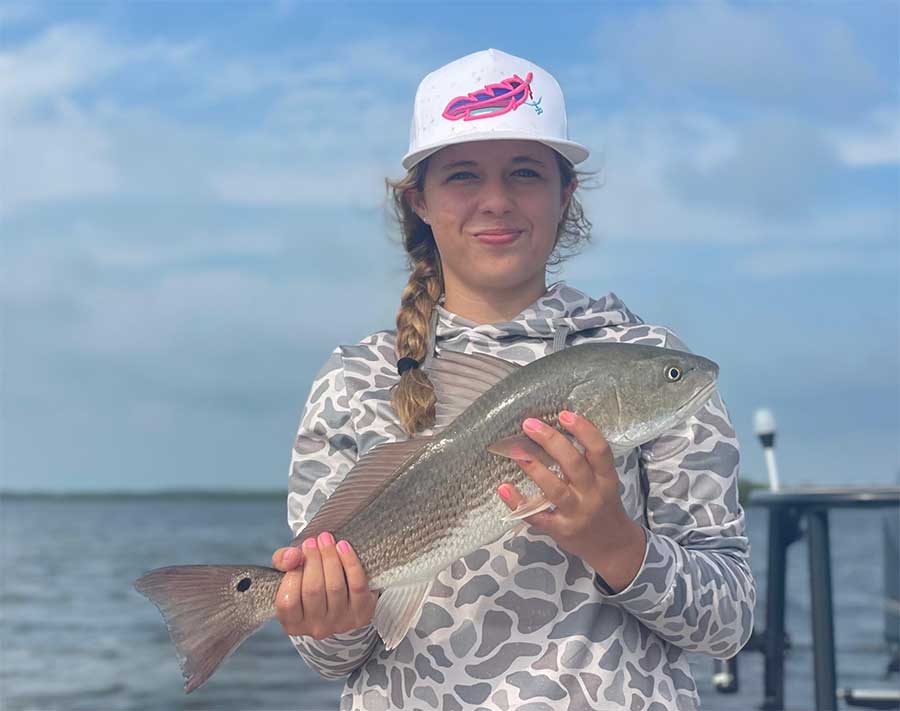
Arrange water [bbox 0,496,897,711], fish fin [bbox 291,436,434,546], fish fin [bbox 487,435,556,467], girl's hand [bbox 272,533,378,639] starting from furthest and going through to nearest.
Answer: water [bbox 0,496,897,711], fish fin [bbox 291,436,434,546], girl's hand [bbox 272,533,378,639], fish fin [bbox 487,435,556,467]

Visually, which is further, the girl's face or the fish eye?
the girl's face

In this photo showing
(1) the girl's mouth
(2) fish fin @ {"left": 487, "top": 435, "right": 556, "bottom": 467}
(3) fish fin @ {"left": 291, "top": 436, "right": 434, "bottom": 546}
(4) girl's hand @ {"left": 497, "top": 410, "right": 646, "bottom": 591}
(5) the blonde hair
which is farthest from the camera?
(1) the girl's mouth

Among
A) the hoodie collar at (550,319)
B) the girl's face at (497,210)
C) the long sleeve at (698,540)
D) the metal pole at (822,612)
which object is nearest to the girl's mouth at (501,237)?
the girl's face at (497,210)

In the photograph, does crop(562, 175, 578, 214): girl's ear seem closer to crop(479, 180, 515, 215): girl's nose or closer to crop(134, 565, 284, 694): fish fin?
crop(479, 180, 515, 215): girl's nose

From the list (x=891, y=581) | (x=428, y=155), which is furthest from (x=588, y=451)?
(x=891, y=581)

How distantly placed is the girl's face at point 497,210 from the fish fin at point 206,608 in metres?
1.12

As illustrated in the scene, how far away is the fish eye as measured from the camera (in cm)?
302

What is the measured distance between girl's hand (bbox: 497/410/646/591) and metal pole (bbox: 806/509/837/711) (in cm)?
310

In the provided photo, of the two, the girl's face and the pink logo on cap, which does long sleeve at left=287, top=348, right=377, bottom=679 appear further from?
the pink logo on cap

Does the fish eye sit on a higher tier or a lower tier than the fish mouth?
higher

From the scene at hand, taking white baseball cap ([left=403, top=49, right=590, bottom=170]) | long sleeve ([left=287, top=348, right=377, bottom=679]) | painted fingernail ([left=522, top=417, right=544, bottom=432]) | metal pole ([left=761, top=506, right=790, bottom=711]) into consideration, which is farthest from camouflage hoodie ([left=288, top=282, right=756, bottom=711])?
metal pole ([left=761, top=506, right=790, bottom=711])

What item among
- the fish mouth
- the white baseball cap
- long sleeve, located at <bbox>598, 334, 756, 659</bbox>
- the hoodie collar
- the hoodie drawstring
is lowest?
long sleeve, located at <bbox>598, 334, 756, 659</bbox>

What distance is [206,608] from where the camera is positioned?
120 inches

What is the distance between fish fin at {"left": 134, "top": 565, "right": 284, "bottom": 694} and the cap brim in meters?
1.35
